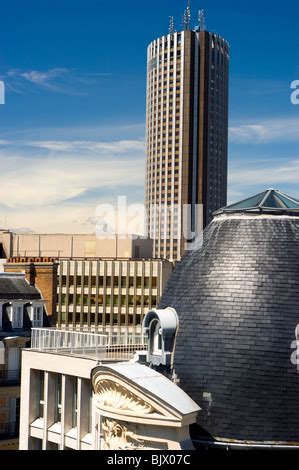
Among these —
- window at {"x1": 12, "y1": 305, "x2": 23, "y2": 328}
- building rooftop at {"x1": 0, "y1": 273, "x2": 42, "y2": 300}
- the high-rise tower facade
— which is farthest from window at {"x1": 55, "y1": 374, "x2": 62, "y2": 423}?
the high-rise tower facade

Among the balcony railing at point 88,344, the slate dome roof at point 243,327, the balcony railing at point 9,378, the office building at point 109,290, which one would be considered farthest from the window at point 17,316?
the office building at point 109,290

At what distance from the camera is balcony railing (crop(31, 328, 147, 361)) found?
36466 mm

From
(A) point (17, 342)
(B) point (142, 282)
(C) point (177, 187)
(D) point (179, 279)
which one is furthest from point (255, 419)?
(C) point (177, 187)

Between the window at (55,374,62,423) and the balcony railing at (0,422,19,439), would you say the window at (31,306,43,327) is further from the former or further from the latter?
the window at (55,374,62,423)

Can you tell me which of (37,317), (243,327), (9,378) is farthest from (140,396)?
(37,317)

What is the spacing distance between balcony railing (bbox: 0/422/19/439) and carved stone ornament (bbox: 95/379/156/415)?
2202 cm

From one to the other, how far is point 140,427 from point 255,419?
13.8ft

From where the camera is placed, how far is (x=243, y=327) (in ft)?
99.8

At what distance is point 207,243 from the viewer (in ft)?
111

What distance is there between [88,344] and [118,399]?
833 centimetres

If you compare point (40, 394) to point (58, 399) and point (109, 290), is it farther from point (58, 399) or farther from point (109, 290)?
point (109, 290)

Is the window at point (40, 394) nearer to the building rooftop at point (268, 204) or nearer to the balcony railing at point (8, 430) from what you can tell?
the building rooftop at point (268, 204)

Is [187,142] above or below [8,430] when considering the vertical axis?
above

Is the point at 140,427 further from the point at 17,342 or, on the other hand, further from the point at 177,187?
the point at 177,187
